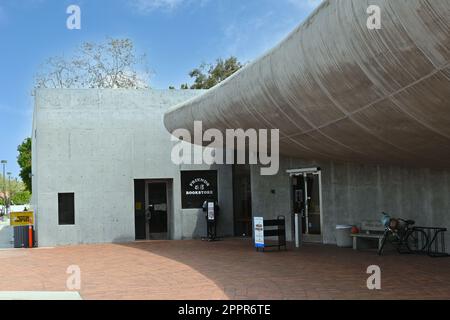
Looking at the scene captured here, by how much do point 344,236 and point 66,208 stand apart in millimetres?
9525

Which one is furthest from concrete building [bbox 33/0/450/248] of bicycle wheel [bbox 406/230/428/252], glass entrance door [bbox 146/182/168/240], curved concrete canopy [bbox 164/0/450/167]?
bicycle wheel [bbox 406/230/428/252]

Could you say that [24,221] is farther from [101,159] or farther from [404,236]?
[404,236]

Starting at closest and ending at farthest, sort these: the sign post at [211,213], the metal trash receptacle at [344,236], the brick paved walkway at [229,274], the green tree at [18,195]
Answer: the brick paved walkway at [229,274] < the metal trash receptacle at [344,236] < the sign post at [211,213] < the green tree at [18,195]

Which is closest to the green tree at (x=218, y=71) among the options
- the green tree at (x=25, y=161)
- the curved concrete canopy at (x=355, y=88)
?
the green tree at (x=25, y=161)

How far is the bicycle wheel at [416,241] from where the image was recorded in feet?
40.9

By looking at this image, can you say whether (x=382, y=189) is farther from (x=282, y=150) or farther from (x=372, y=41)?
(x=372, y=41)

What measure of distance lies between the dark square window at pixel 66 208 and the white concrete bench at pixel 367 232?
9670 millimetres

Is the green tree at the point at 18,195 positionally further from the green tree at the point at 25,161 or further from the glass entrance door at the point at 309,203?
the glass entrance door at the point at 309,203

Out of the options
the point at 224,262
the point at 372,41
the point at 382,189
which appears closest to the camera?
the point at 372,41

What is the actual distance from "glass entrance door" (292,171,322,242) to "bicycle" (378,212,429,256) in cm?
300

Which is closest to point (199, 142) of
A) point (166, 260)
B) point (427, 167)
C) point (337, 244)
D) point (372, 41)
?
point (166, 260)

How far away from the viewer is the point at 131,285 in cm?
905

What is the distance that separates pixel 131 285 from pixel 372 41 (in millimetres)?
5718

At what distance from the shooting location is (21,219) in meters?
18.1
